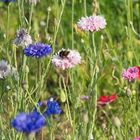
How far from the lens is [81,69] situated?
2.82 meters

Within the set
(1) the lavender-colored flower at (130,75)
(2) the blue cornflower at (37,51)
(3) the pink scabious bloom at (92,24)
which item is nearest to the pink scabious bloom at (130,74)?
(1) the lavender-colored flower at (130,75)

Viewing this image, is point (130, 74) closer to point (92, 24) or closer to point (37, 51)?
point (92, 24)

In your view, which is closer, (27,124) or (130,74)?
(27,124)

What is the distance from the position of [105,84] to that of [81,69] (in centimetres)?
38

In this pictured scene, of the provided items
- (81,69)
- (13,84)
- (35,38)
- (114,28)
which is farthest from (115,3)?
(13,84)

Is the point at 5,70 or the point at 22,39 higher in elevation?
the point at 22,39

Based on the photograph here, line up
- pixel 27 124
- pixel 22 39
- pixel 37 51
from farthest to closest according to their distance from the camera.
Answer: pixel 22 39
pixel 37 51
pixel 27 124

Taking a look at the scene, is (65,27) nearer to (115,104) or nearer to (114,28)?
(114,28)

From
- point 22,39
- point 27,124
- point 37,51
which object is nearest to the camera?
point 27,124

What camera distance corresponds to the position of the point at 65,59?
1.82m

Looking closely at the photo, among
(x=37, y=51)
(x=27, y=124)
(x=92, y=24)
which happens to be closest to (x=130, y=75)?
(x=92, y=24)

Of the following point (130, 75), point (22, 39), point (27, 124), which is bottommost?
point (27, 124)

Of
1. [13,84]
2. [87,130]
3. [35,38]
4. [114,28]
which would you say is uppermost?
[114,28]

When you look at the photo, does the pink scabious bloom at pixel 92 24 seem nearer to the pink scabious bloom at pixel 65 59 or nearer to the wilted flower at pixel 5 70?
the pink scabious bloom at pixel 65 59
